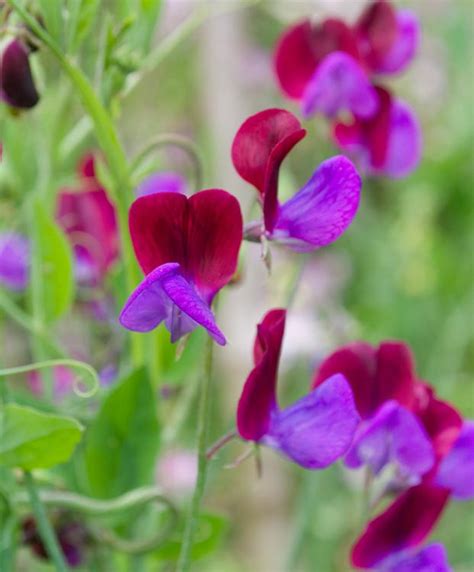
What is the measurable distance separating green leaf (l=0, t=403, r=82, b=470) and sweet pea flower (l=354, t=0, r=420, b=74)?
34 centimetres

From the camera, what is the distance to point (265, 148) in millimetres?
504

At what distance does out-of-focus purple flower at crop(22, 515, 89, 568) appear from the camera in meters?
0.66

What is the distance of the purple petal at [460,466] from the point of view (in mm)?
613

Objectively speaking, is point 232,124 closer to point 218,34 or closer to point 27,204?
point 218,34

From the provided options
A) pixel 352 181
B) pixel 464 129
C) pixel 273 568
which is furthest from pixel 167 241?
pixel 464 129

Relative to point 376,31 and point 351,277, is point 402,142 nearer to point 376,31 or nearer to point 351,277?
point 376,31

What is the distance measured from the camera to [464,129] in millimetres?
2416

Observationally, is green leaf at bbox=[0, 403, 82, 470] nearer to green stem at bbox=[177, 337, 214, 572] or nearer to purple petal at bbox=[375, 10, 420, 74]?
green stem at bbox=[177, 337, 214, 572]

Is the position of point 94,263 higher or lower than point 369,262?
higher

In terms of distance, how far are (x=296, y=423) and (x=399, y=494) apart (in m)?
0.11

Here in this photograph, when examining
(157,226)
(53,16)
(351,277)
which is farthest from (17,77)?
(351,277)

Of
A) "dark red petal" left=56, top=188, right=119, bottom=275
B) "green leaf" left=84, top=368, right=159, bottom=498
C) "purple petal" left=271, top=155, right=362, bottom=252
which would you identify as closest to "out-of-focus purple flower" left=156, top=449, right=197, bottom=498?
"dark red petal" left=56, top=188, right=119, bottom=275

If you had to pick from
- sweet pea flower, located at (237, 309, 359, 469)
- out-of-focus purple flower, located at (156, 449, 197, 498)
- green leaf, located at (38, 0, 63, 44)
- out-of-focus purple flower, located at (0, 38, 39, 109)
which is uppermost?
green leaf, located at (38, 0, 63, 44)

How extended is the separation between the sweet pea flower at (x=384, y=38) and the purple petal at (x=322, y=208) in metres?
0.25
